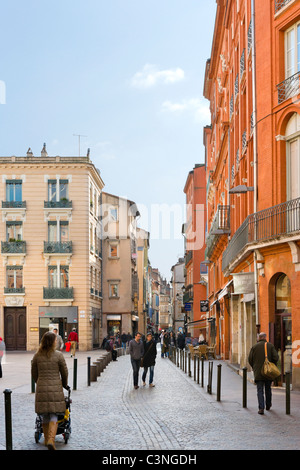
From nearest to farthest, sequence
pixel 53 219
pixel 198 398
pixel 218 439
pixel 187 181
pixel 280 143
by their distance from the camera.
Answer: pixel 218 439
pixel 198 398
pixel 280 143
pixel 53 219
pixel 187 181

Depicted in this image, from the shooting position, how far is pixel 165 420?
1273 centimetres

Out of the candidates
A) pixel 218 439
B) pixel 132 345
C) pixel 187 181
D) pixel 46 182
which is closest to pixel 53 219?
pixel 46 182

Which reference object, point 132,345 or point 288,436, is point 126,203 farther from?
point 288,436

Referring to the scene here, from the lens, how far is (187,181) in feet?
242

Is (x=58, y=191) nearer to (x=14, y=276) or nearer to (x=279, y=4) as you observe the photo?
(x=14, y=276)

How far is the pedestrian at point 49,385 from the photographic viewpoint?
32.0 ft

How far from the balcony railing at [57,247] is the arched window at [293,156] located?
3468 cm

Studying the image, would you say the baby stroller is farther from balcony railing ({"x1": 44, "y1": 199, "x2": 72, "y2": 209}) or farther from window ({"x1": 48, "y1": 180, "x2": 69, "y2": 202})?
window ({"x1": 48, "y1": 180, "x2": 69, "y2": 202})

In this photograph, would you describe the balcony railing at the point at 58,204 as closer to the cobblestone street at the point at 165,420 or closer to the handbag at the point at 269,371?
the cobblestone street at the point at 165,420


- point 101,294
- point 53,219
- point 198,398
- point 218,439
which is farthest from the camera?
point 101,294

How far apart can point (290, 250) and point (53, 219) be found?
36681 millimetres

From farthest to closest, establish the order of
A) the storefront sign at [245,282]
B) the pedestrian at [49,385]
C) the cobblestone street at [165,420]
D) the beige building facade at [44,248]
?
the beige building facade at [44,248], the storefront sign at [245,282], the cobblestone street at [165,420], the pedestrian at [49,385]

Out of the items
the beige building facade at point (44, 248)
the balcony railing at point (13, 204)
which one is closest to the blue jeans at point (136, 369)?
the beige building facade at point (44, 248)

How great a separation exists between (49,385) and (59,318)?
1699 inches
